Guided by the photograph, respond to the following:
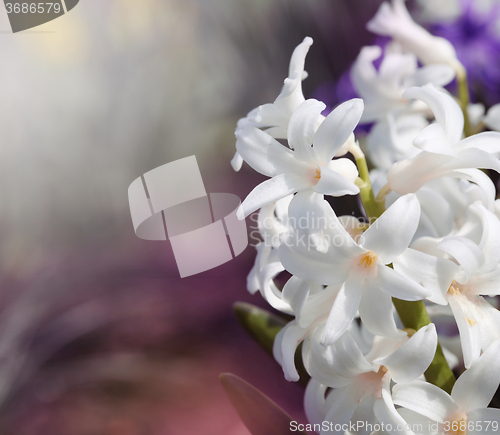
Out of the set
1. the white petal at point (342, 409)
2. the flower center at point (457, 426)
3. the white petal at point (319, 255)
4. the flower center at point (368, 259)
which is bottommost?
the flower center at point (457, 426)

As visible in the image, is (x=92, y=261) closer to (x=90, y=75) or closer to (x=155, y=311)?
(x=155, y=311)

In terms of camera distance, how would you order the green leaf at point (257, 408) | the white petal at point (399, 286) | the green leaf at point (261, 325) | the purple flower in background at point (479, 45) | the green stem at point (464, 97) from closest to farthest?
the white petal at point (399, 286) < the green leaf at point (257, 408) < the green leaf at point (261, 325) < the green stem at point (464, 97) < the purple flower in background at point (479, 45)

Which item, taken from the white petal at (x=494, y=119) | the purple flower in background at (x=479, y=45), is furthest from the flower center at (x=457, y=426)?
the purple flower in background at (x=479, y=45)

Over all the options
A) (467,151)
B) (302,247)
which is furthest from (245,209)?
(467,151)

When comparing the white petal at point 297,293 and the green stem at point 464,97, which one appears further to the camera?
the green stem at point 464,97

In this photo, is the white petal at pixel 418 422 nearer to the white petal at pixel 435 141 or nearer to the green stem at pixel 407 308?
the green stem at pixel 407 308

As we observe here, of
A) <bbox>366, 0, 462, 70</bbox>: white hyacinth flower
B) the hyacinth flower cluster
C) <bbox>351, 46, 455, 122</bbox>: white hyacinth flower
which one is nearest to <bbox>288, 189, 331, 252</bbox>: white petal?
the hyacinth flower cluster

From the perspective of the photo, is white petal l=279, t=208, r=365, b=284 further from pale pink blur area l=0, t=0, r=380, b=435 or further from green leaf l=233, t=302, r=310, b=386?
pale pink blur area l=0, t=0, r=380, b=435

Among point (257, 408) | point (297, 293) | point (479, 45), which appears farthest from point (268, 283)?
point (479, 45)
